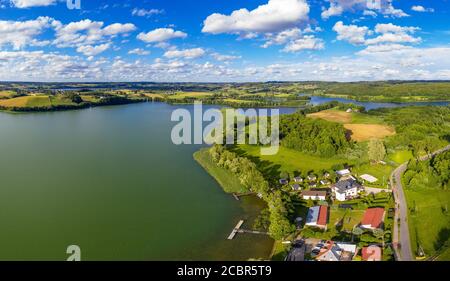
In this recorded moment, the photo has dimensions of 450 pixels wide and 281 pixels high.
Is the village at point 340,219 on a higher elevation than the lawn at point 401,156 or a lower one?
lower

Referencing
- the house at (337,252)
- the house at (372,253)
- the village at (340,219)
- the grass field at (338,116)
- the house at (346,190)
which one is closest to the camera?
the house at (372,253)

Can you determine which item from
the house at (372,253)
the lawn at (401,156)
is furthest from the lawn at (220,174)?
the lawn at (401,156)

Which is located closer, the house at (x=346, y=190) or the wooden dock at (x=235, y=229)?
the wooden dock at (x=235, y=229)

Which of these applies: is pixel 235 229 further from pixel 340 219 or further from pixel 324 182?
pixel 324 182

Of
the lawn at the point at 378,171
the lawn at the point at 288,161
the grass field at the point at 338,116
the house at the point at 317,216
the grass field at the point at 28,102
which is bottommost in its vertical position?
the house at the point at 317,216

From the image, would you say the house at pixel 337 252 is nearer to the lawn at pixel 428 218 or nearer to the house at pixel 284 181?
the lawn at pixel 428 218

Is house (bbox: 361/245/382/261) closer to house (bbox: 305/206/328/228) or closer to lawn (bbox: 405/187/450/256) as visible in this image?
lawn (bbox: 405/187/450/256)

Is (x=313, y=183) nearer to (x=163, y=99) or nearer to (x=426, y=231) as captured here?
(x=426, y=231)

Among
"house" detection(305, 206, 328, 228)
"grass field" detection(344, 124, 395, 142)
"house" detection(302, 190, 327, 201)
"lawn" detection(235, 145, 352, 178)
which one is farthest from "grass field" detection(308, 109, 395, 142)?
"house" detection(305, 206, 328, 228)
